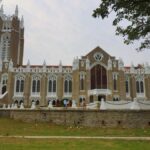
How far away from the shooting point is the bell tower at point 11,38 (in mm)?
70000

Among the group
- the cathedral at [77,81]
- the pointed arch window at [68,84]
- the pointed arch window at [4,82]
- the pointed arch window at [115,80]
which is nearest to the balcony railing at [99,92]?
the cathedral at [77,81]

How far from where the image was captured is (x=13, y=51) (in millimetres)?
70875

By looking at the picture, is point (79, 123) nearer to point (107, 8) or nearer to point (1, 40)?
point (107, 8)

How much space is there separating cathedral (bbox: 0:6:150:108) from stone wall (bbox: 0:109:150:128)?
2433cm

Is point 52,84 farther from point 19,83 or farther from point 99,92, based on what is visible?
point 99,92

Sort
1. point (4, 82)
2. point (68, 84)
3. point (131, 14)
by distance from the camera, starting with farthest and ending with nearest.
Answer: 1. point (4, 82)
2. point (68, 84)
3. point (131, 14)

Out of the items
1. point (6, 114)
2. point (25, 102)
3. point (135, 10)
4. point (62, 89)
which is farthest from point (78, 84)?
point (135, 10)

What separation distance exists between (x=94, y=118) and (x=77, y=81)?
27.9 meters

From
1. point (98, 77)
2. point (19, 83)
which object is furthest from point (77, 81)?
point (19, 83)

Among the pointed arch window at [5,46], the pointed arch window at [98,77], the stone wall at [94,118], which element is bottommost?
the stone wall at [94,118]

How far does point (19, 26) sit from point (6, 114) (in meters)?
45.5

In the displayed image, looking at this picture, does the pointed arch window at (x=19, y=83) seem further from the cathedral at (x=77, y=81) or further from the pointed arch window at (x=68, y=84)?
the pointed arch window at (x=68, y=84)

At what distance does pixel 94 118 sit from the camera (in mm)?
Result: 30047

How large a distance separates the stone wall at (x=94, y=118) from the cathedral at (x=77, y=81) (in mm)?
24328
